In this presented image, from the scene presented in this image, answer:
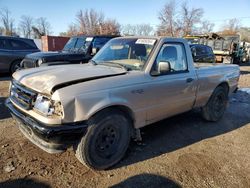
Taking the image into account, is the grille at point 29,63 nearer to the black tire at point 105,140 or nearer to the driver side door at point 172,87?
the driver side door at point 172,87

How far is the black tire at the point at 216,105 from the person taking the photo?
212 inches

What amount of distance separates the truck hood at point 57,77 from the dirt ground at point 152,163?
116 cm

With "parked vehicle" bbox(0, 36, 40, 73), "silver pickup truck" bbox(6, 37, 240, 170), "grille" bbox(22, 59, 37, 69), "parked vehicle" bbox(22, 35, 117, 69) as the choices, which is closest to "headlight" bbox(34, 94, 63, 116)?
"silver pickup truck" bbox(6, 37, 240, 170)

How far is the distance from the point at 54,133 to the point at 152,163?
5.32 feet

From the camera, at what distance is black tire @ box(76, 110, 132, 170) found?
309 cm

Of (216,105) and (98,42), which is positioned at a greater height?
(98,42)

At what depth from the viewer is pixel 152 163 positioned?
11.9ft

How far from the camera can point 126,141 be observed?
141 inches

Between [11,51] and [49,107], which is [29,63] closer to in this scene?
[11,51]

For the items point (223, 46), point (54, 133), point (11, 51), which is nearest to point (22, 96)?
point (54, 133)

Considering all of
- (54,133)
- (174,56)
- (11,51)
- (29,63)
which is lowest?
(54,133)

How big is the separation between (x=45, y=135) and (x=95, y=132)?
2.09 feet

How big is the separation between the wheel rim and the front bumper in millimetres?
361

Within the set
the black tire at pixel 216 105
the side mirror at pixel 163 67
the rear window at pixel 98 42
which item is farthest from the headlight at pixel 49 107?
the rear window at pixel 98 42
